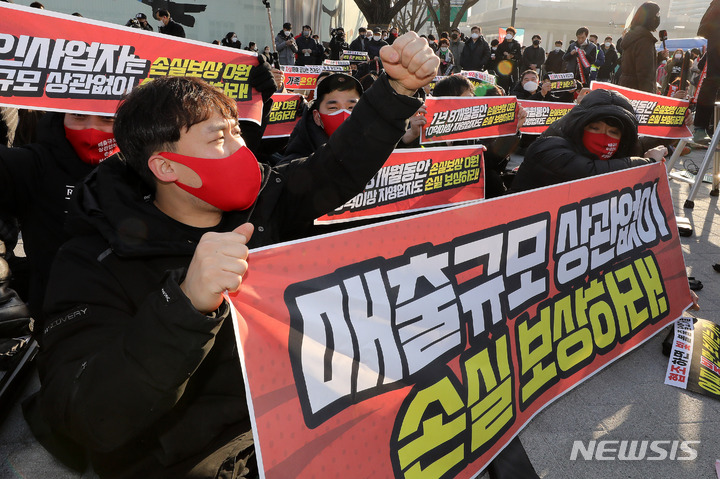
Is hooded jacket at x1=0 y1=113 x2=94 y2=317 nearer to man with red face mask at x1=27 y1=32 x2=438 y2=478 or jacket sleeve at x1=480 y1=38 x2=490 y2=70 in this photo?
man with red face mask at x1=27 y1=32 x2=438 y2=478

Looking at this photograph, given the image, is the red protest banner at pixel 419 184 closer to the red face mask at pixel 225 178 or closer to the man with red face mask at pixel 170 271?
the man with red face mask at pixel 170 271

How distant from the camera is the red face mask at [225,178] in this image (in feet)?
5.11

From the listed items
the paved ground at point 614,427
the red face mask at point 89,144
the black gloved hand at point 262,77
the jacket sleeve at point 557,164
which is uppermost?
the black gloved hand at point 262,77

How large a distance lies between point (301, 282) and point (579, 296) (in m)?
1.58

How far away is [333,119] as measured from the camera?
344 centimetres

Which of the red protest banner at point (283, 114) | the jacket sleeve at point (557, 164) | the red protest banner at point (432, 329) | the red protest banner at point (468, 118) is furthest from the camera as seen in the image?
the red protest banner at point (283, 114)

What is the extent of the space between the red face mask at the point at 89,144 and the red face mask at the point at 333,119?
1333 mm

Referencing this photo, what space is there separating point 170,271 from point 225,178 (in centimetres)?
45

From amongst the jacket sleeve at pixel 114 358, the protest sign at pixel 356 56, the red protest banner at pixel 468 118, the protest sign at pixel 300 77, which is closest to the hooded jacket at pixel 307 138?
the red protest banner at pixel 468 118

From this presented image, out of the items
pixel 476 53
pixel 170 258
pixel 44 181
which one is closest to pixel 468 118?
pixel 44 181

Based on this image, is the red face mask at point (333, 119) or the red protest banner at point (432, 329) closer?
the red protest banner at point (432, 329)

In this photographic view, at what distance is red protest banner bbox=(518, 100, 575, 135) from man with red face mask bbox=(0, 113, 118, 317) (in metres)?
4.94

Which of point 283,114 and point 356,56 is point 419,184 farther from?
point 356,56

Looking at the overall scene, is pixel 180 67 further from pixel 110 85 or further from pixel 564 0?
pixel 564 0
